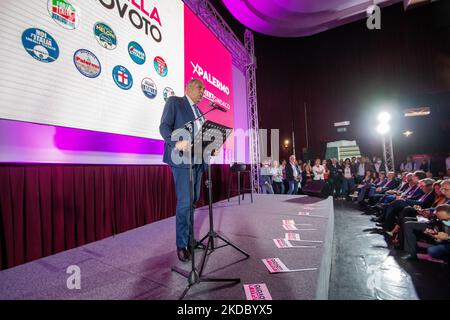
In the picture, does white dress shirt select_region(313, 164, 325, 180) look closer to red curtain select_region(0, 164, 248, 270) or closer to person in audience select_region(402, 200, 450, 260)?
person in audience select_region(402, 200, 450, 260)

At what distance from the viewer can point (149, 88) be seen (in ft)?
10.7

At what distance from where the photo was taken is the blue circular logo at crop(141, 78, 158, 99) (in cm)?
319

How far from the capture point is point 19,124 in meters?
2.03

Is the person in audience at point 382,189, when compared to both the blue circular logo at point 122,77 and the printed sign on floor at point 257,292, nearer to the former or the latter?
the printed sign on floor at point 257,292

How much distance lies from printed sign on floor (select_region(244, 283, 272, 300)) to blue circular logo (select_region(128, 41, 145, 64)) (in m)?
3.26

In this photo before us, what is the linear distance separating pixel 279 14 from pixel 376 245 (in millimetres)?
6496

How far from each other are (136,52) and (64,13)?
93 cm

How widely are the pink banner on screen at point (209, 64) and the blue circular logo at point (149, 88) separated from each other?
0.93 m

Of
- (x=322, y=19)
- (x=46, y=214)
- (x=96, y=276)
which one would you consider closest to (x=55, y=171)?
(x=46, y=214)

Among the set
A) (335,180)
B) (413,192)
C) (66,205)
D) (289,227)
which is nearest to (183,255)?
(66,205)

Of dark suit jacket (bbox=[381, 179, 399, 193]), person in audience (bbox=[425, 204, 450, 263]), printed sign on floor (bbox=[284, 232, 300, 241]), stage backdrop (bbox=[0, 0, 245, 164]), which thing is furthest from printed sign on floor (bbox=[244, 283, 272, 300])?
dark suit jacket (bbox=[381, 179, 399, 193])

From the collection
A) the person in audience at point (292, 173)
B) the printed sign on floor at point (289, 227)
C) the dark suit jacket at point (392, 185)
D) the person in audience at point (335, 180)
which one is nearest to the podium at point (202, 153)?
the printed sign on floor at point (289, 227)

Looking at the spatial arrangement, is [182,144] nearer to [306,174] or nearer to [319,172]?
[319,172]
